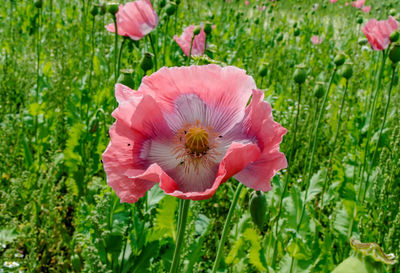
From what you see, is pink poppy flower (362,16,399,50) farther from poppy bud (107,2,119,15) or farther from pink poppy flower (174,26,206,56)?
poppy bud (107,2,119,15)

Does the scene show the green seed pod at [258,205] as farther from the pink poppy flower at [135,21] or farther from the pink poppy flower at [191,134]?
the pink poppy flower at [135,21]

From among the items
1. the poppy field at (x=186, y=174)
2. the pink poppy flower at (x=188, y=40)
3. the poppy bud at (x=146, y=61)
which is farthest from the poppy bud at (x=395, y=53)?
the poppy bud at (x=146, y=61)

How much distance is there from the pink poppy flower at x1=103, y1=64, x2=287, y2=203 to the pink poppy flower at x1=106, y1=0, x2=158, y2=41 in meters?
1.28

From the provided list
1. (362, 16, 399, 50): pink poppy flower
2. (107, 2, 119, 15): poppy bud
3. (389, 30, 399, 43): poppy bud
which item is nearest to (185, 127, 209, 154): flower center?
(107, 2, 119, 15): poppy bud

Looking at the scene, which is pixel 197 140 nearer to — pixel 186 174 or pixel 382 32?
pixel 186 174

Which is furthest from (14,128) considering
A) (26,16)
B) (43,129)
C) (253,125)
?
(26,16)

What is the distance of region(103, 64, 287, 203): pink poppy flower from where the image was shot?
77 centimetres

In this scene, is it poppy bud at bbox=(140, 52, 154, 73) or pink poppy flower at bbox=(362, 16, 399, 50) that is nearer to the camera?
poppy bud at bbox=(140, 52, 154, 73)

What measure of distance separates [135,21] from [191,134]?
4.56 feet

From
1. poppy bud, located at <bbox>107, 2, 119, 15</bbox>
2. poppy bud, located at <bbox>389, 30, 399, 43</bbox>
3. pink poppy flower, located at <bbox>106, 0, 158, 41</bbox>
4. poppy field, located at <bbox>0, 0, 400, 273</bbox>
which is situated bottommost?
poppy field, located at <bbox>0, 0, 400, 273</bbox>

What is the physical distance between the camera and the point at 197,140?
896mm

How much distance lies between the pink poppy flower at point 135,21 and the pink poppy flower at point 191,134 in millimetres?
1282

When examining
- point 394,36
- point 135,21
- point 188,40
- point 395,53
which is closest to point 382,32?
point 394,36

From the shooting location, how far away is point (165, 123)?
934mm
